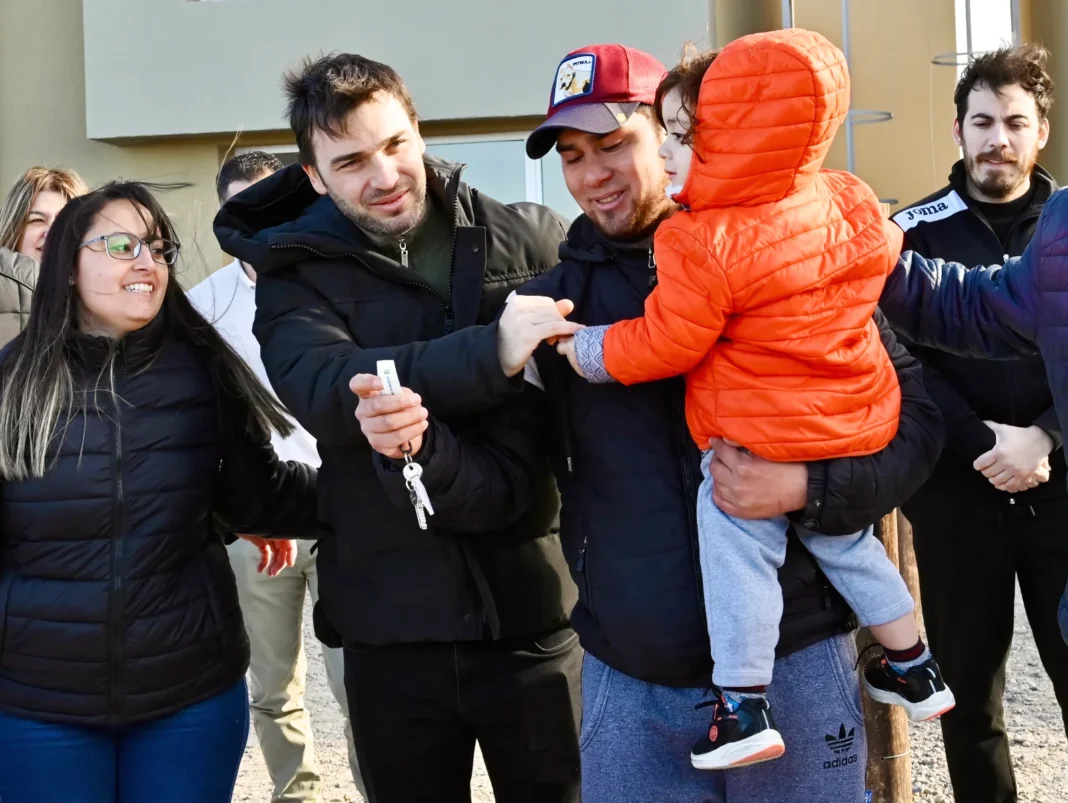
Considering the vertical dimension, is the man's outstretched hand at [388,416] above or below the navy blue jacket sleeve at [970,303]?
below

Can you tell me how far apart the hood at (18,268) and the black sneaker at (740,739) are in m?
2.77

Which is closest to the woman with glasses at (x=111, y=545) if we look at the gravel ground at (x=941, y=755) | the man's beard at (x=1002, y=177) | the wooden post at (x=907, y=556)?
the gravel ground at (x=941, y=755)

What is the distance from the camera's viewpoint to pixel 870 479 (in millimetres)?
2168

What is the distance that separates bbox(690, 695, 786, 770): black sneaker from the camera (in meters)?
2.06

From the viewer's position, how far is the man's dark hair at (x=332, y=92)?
2.61 metres

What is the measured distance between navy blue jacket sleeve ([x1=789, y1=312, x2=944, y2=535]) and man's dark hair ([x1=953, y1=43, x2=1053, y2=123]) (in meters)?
1.85

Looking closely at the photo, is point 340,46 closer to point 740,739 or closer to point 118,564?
point 118,564

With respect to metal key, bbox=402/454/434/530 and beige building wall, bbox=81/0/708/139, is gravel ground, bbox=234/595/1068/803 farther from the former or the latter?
beige building wall, bbox=81/0/708/139

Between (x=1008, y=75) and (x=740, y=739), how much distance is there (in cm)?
257

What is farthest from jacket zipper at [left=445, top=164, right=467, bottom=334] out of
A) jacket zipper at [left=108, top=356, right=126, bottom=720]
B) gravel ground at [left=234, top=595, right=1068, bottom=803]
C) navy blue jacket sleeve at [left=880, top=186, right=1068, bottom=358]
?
gravel ground at [left=234, top=595, right=1068, bottom=803]

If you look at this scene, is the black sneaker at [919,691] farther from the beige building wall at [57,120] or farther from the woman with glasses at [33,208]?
the beige building wall at [57,120]

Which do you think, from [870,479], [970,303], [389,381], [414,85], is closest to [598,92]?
[389,381]

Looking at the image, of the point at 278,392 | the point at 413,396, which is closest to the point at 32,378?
the point at 278,392

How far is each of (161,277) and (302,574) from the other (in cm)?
171
